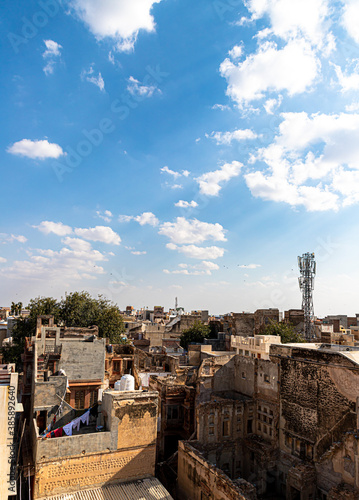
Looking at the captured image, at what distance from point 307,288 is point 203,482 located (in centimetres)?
4397

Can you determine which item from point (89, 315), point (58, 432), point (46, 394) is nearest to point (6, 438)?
point (58, 432)

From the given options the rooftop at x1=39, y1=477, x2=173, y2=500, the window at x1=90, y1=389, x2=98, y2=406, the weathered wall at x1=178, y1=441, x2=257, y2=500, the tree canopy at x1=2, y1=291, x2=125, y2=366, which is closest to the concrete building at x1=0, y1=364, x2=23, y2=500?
the rooftop at x1=39, y1=477, x2=173, y2=500

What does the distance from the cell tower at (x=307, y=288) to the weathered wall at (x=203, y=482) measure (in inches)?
1566

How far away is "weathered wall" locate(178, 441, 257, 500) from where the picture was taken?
19.4 meters

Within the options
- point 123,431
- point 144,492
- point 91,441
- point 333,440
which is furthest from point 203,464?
point 333,440

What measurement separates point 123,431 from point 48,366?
44.4 feet

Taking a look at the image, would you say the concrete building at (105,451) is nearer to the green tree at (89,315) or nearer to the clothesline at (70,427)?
the clothesline at (70,427)

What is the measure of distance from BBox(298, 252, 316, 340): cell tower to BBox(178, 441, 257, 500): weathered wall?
3977 centimetres

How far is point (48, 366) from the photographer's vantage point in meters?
31.0

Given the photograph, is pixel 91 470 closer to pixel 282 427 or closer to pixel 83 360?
pixel 83 360

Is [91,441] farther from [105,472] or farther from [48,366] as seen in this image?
[48,366]

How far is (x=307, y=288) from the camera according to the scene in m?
59.5

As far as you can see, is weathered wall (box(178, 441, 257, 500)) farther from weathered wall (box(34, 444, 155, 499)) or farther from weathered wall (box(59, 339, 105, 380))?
weathered wall (box(59, 339, 105, 380))

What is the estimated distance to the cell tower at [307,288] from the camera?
191ft
